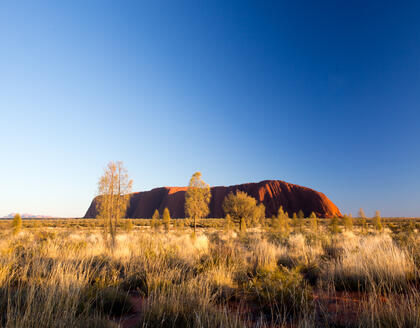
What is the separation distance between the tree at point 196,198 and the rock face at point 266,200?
87.5 meters

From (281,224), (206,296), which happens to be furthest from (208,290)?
(281,224)

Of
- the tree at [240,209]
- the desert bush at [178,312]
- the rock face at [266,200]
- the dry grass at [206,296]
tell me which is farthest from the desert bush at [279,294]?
the rock face at [266,200]

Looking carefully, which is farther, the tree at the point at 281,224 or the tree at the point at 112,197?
the tree at the point at 281,224

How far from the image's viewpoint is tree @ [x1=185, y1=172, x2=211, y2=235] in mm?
20359

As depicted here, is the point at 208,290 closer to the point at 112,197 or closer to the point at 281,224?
the point at 112,197

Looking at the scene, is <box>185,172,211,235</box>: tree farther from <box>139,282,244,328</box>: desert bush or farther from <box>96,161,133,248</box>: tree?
<box>139,282,244,328</box>: desert bush

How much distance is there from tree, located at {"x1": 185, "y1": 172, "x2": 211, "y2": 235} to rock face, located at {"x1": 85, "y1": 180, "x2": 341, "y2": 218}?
8752 centimetres

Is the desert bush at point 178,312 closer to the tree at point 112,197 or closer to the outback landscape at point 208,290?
the outback landscape at point 208,290

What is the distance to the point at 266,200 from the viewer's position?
375ft

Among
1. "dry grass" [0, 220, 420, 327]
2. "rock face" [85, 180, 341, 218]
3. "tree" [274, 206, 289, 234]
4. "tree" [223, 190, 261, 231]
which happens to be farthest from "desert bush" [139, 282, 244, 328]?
"rock face" [85, 180, 341, 218]

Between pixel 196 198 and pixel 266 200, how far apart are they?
329 feet

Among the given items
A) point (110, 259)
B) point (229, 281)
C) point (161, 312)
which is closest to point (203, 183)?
point (110, 259)

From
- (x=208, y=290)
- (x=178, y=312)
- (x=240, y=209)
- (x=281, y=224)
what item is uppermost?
(x=240, y=209)

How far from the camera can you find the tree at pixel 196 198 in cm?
2036
